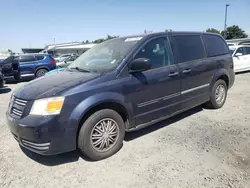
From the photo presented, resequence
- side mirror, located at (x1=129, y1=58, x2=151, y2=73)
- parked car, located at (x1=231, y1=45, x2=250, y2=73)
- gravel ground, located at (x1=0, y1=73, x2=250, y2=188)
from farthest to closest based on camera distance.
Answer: parked car, located at (x1=231, y1=45, x2=250, y2=73) → side mirror, located at (x1=129, y1=58, x2=151, y2=73) → gravel ground, located at (x1=0, y1=73, x2=250, y2=188)

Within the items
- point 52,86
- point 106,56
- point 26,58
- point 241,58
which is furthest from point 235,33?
point 52,86

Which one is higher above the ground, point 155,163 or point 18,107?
point 18,107

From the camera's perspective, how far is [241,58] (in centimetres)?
1117

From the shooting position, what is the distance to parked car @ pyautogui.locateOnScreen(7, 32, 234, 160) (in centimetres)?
272

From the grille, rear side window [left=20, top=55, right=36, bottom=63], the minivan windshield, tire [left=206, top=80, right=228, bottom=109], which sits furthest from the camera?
rear side window [left=20, top=55, right=36, bottom=63]

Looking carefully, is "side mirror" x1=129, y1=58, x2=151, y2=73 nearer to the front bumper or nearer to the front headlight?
the front headlight

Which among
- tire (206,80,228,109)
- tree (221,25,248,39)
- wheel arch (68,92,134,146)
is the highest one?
tree (221,25,248,39)

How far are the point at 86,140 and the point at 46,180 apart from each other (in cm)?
70

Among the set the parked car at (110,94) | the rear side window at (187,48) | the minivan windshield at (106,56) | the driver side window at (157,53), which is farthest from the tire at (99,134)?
the rear side window at (187,48)

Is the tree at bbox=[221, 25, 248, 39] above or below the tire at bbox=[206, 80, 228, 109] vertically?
above

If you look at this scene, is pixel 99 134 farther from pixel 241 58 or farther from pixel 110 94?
pixel 241 58

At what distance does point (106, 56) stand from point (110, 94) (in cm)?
96

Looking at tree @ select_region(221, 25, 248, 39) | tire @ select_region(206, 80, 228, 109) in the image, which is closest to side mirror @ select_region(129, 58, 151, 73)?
tire @ select_region(206, 80, 228, 109)

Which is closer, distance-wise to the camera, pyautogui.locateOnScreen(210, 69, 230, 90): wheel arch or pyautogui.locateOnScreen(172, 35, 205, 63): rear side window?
pyautogui.locateOnScreen(172, 35, 205, 63): rear side window
